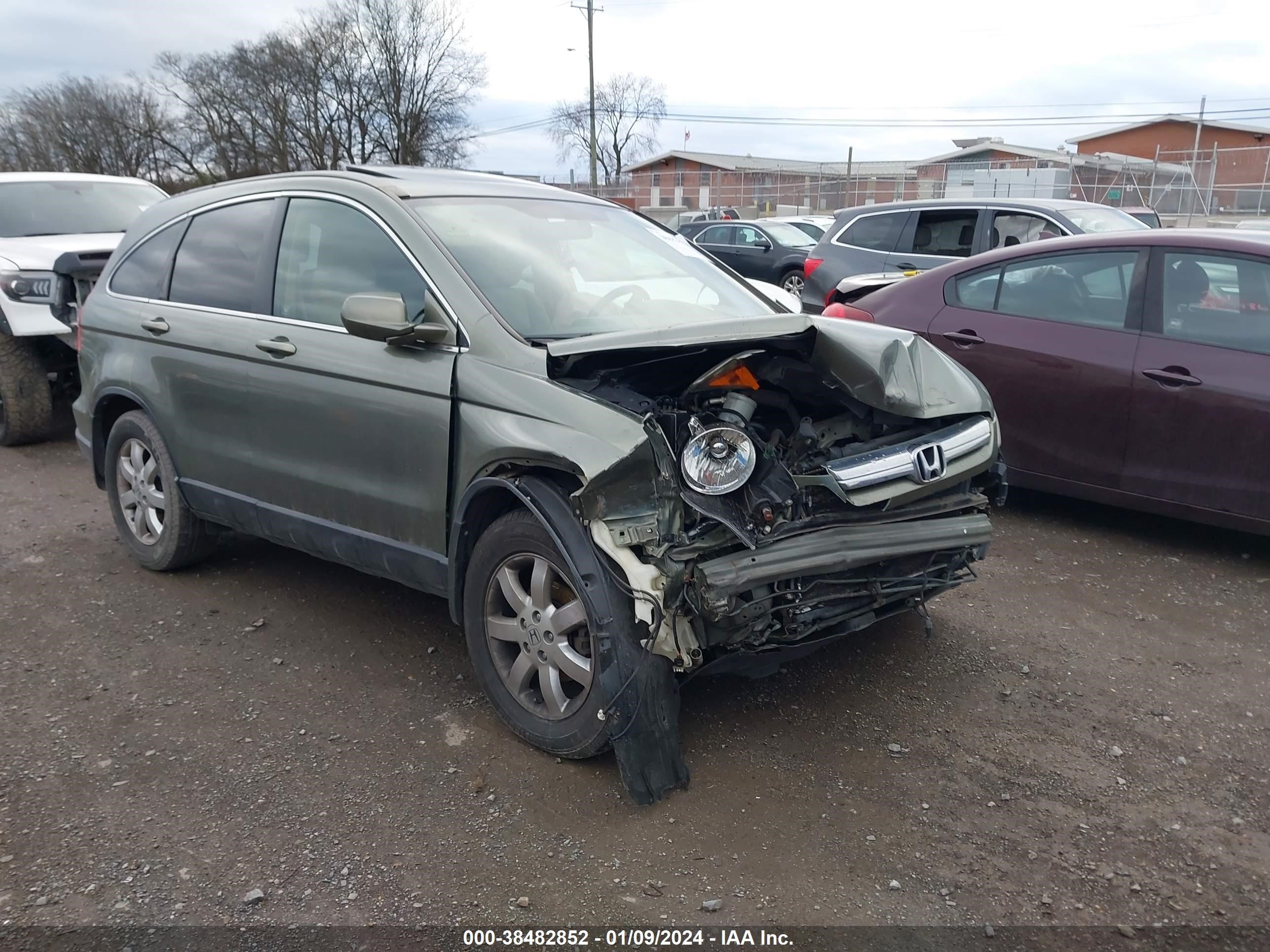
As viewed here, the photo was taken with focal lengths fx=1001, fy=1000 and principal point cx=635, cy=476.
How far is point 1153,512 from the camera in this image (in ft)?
16.7

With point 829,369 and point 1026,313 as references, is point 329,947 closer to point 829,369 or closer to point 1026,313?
point 829,369

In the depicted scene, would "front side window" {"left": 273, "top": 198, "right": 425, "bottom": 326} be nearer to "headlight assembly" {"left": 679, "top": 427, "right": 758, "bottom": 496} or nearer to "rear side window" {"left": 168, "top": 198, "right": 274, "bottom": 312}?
"rear side window" {"left": 168, "top": 198, "right": 274, "bottom": 312}

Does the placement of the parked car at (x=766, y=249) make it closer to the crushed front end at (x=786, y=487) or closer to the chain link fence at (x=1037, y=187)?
the chain link fence at (x=1037, y=187)

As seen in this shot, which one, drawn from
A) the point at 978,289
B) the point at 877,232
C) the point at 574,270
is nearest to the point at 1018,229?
the point at 877,232

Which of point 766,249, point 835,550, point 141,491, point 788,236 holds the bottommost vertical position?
point 141,491

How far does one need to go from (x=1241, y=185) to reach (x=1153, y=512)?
29626mm

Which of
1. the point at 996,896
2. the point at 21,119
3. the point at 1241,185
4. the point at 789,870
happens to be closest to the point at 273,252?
the point at 789,870

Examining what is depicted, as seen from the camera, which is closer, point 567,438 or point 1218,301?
point 567,438

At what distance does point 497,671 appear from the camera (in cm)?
341

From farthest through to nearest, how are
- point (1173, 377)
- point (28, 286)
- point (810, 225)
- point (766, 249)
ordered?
1. point (810, 225)
2. point (766, 249)
3. point (28, 286)
4. point (1173, 377)

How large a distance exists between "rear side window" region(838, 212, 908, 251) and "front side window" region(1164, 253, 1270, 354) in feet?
16.5

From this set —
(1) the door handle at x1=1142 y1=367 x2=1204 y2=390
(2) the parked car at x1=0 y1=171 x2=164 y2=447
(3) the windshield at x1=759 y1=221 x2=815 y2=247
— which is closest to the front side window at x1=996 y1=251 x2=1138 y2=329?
(1) the door handle at x1=1142 y1=367 x2=1204 y2=390

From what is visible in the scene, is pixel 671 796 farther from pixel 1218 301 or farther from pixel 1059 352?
pixel 1218 301

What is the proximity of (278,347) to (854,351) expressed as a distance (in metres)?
2.27
